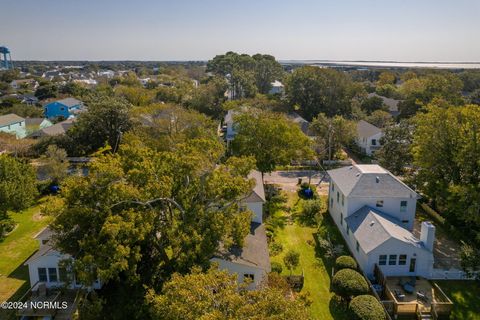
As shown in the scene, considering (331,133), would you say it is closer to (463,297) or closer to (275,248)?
(275,248)

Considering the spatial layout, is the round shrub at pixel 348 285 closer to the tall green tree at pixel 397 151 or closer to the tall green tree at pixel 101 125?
the tall green tree at pixel 397 151

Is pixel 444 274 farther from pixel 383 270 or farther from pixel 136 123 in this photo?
pixel 136 123

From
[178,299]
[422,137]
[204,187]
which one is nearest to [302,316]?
[178,299]

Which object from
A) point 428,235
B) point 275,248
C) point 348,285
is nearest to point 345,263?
point 348,285

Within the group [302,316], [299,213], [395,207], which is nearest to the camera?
[302,316]

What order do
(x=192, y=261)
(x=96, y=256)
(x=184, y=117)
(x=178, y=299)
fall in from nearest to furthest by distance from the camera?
1. (x=178, y=299)
2. (x=96, y=256)
3. (x=192, y=261)
4. (x=184, y=117)

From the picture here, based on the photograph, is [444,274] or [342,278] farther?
[444,274]
